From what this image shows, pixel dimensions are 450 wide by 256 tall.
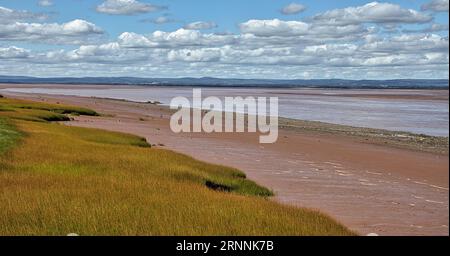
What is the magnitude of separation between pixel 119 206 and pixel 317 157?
768 inches

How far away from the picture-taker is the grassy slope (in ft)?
40.0

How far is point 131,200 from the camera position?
1458 centimetres

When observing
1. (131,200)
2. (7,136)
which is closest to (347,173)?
(131,200)

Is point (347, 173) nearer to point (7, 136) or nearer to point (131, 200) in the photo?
point (131, 200)

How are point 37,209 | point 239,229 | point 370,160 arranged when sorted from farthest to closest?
point 370,160, point 37,209, point 239,229

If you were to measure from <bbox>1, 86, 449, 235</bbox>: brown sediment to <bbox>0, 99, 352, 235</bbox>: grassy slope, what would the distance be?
212cm

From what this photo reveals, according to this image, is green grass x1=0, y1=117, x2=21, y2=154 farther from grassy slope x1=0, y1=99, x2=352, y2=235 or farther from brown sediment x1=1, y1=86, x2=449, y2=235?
brown sediment x1=1, y1=86, x2=449, y2=235

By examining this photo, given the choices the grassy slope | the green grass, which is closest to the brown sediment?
the grassy slope

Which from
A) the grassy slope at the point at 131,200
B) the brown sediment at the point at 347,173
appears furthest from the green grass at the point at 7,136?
the brown sediment at the point at 347,173

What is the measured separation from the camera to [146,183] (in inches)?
682

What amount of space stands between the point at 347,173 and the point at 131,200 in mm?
13551

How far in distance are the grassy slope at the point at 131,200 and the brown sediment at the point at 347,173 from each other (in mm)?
2115
